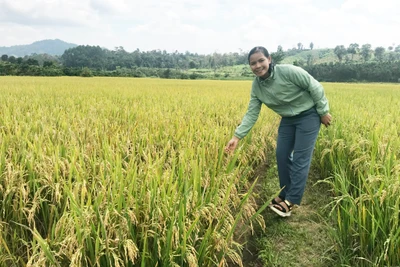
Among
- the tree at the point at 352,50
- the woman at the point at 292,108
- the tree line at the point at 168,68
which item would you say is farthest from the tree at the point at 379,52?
the woman at the point at 292,108

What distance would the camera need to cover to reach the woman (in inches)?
108

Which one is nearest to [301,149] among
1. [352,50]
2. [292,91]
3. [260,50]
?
[292,91]

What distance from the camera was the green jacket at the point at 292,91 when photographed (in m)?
2.76

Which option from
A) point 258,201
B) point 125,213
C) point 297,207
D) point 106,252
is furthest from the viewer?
point 258,201

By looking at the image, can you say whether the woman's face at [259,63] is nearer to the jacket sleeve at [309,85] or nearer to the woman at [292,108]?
the woman at [292,108]

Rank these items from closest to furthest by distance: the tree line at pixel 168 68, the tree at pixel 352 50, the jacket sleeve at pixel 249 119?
1. the jacket sleeve at pixel 249 119
2. the tree line at pixel 168 68
3. the tree at pixel 352 50

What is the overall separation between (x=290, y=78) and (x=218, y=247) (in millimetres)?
1745

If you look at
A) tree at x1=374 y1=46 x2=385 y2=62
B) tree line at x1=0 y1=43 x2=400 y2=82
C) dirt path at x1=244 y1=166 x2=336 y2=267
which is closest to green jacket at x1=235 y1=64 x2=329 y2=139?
dirt path at x1=244 y1=166 x2=336 y2=267

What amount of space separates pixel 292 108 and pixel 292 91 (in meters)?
0.18

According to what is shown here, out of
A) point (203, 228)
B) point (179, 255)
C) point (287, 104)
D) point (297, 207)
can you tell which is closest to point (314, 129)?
point (287, 104)

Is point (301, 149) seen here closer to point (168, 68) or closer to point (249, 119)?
point (249, 119)

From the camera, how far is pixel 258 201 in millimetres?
3396

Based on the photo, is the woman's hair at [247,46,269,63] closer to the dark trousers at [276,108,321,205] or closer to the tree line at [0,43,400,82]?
the dark trousers at [276,108,321,205]

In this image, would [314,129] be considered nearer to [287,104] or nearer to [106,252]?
[287,104]
